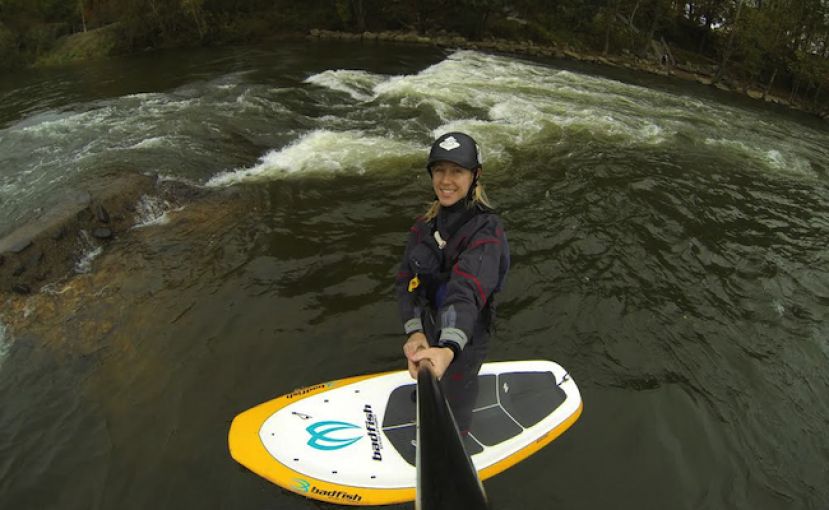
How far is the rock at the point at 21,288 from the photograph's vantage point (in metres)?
6.39

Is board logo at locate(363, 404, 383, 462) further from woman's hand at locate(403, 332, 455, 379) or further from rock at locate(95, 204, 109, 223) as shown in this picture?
rock at locate(95, 204, 109, 223)

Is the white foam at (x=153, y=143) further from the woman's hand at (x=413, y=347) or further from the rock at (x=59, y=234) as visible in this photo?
the woman's hand at (x=413, y=347)

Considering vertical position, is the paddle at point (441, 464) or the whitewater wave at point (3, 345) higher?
the paddle at point (441, 464)

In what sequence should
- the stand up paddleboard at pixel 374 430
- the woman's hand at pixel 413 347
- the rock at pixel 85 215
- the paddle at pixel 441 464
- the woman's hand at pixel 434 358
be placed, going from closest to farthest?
the paddle at pixel 441 464, the woman's hand at pixel 434 358, the woman's hand at pixel 413 347, the stand up paddleboard at pixel 374 430, the rock at pixel 85 215

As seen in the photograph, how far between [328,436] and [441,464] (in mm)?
2893

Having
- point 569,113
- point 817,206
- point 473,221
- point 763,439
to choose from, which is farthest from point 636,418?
point 569,113

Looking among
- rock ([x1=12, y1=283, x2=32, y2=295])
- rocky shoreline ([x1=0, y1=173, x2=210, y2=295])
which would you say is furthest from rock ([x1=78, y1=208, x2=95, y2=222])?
rock ([x1=12, y1=283, x2=32, y2=295])

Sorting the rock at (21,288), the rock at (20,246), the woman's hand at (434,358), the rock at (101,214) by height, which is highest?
the woman's hand at (434,358)

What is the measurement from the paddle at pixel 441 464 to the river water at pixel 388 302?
2631 millimetres

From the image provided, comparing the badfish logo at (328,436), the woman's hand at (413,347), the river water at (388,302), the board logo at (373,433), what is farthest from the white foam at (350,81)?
the woman's hand at (413,347)

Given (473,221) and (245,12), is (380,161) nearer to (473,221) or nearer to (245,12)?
(473,221)

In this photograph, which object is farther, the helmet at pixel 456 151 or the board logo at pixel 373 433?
the board logo at pixel 373 433

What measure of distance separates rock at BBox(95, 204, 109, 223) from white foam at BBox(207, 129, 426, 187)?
6.99ft

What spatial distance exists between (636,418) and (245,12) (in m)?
42.4
